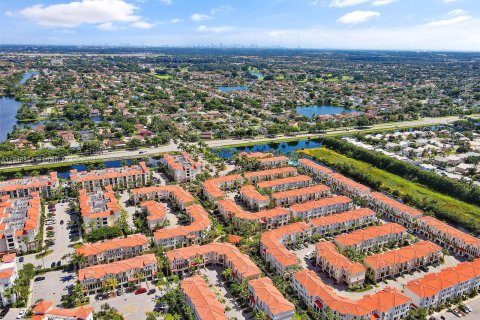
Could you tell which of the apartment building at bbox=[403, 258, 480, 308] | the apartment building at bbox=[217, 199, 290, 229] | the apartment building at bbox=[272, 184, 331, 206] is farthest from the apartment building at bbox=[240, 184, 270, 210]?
the apartment building at bbox=[403, 258, 480, 308]

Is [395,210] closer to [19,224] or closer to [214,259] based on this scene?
[214,259]

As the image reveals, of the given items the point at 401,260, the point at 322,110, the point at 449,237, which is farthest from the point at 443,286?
the point at 322,110

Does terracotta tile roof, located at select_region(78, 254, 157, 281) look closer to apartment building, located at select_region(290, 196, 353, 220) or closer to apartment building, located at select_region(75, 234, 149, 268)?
apartment building, located at select_region(75, 234, 149, 268)

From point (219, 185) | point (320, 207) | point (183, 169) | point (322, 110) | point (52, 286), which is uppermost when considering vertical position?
point (322, 110)

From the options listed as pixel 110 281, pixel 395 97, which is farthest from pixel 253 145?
pixel 395 97

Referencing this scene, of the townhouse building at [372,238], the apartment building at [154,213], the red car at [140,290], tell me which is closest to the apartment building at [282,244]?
the townhouse building at [372,238]

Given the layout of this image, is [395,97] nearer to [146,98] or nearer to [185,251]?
[146,98]

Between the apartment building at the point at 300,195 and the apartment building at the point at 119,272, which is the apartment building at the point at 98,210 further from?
the apartment building at the point at 300,195
